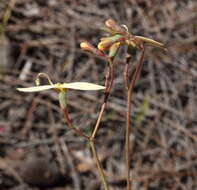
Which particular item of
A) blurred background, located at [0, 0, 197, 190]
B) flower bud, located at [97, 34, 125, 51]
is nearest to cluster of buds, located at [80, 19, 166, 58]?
flower bud, located at [97, 34, 125, 51]

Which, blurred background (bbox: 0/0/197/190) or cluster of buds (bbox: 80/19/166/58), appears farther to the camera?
blurred background (bbox: 0/0/197/190)

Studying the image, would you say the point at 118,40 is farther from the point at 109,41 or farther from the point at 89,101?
the point at 89,101

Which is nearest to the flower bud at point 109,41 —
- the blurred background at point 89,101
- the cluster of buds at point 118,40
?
the cluster of buds at point 118,40

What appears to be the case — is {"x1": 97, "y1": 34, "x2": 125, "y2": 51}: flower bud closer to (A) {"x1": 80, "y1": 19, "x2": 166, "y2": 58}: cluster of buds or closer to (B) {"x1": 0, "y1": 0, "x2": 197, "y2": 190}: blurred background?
(A) {"x1": 80, "y1": 19, "x2": 166, "y2": 58}: cluster of buds

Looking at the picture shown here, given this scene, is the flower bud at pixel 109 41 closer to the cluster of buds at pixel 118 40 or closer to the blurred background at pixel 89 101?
the cluster of buds at pixel 118 40

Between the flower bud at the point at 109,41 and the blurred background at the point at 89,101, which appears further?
the blurred background at the point at 89,101

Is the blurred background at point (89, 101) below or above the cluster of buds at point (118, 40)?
below

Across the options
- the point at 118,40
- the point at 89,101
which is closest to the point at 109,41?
the point at 118,40

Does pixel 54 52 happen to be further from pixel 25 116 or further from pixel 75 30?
pixel 25 116
